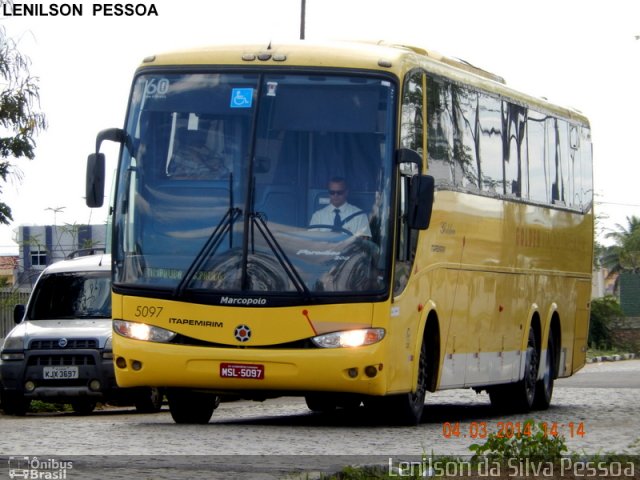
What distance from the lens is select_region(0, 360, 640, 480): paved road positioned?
36.3 feet

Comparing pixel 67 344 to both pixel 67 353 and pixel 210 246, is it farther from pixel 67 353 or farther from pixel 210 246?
pixel 210 246

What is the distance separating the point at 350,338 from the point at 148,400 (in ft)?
22.5

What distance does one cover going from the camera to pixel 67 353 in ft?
67.8

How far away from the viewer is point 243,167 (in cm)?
1505

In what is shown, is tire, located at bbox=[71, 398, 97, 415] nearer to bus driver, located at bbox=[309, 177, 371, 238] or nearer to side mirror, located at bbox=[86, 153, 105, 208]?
side mirror, located at bbox=[86, 153, 105, 208]

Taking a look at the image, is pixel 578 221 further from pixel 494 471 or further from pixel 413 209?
pixel 494 471

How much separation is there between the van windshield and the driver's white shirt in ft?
24.1

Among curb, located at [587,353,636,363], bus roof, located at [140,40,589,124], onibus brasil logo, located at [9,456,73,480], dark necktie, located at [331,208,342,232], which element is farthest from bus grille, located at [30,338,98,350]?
curb, located at [587,353,636,363]

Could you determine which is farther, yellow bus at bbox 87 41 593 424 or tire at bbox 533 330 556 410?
tire at bbox 533 330 556 410

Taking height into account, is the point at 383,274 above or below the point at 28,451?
above

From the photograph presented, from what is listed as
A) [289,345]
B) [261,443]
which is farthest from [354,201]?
[261,443]

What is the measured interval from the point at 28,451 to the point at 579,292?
12.8 meters

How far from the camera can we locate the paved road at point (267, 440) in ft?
36.3

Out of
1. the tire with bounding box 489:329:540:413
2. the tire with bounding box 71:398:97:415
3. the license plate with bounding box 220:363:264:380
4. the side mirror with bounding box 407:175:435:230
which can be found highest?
the side mirror with bounding box 407:175:435:230
